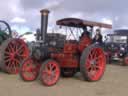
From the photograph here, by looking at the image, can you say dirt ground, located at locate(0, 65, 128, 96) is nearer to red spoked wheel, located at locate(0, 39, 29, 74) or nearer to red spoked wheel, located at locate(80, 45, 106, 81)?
red spoked wheel, located at locate(80, 45, 106, 81)

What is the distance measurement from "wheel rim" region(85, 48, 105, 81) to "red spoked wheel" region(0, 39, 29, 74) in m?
2.58

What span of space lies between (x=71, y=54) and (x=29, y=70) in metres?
1.25

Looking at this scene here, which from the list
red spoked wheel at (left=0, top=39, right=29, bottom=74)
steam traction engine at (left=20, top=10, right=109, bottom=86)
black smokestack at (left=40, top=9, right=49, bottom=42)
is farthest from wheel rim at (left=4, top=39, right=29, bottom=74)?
steam traction engine at (left=20, top=10, right=109, bottom=86)

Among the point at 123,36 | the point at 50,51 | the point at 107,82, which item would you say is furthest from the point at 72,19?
the point at 123,36

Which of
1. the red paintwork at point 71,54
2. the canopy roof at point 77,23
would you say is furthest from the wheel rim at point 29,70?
the canopy roof at point 77,23

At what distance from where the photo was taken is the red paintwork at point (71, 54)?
324 inches

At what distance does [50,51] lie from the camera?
318 inches

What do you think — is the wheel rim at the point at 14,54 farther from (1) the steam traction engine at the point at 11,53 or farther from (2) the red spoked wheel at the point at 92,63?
(2) the red spoked wheel at the point at 92,63

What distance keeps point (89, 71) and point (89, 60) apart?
0.31m

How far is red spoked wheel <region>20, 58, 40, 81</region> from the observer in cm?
790

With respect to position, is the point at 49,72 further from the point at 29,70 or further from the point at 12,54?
the point at 12,54

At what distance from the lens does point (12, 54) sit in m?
9.86

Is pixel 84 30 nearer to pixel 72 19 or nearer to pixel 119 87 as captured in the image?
pixel 72 19

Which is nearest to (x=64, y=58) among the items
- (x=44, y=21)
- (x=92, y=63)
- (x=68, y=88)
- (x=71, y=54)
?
(x=71, y=54)
